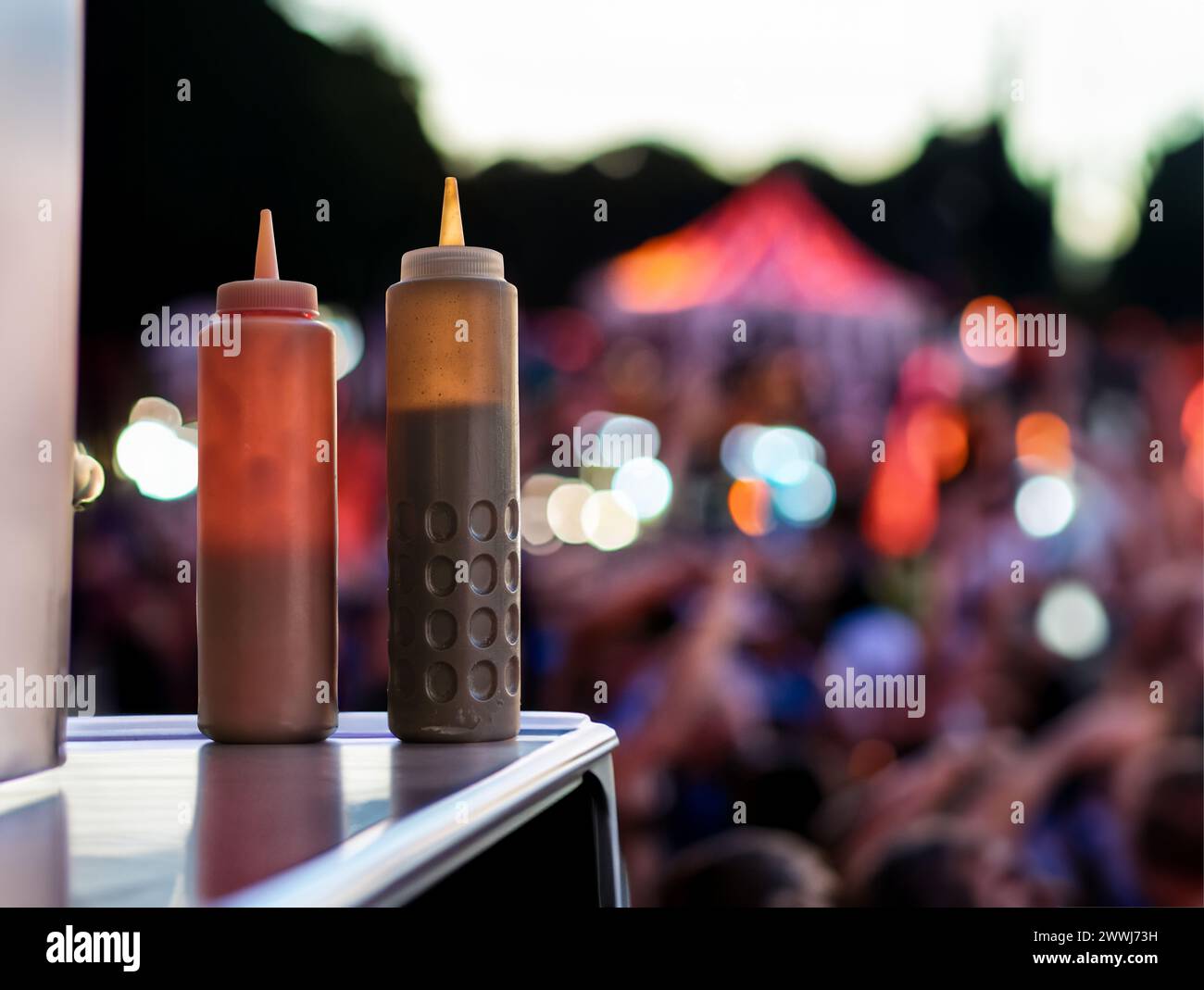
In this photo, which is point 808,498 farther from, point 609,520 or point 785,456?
point 609,520

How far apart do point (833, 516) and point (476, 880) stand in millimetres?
3219

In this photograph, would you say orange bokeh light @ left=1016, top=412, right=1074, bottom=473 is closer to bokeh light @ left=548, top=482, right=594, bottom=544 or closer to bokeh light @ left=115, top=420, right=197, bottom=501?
bokeh light @ left=548, top=482, right=594, bottom=544

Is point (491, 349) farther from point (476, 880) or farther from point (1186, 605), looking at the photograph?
point (1186, 605)

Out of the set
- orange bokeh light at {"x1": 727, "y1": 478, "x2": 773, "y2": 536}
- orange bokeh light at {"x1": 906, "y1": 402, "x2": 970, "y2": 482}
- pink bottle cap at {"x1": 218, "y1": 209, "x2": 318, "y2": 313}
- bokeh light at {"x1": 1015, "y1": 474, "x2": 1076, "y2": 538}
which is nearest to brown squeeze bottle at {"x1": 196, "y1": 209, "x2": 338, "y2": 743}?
pink bottle cap at {"x1": 218, "y1": 209, "x2": 318, "y2": 313}

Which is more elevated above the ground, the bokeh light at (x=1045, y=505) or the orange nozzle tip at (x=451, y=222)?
the orange nozzle tip at (x=451, y=222)

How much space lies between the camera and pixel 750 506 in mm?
3611

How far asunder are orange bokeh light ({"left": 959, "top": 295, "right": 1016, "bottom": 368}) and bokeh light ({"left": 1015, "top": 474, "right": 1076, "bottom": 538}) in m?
0.41

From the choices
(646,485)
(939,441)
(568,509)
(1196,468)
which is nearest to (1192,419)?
(1196,468)

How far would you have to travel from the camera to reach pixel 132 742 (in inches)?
21.6

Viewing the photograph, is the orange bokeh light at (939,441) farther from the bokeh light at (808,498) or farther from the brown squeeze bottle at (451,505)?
the brown squeeze bottle at (451,505)

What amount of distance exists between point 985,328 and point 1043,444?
1.36 feet

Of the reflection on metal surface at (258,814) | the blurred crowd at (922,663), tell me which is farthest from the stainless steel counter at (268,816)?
the blurred crowd at (922,663)

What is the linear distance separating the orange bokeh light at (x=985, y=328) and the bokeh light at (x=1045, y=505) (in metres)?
0.41

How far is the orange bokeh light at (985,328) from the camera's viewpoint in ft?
12.3
